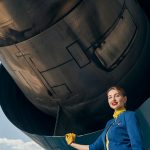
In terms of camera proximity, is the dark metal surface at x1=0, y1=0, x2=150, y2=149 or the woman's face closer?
the woman's face

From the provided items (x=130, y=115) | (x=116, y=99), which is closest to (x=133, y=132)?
(x=130, y=115)

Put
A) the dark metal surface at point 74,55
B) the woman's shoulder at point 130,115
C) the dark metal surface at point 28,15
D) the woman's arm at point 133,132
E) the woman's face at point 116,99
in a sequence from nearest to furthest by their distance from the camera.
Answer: the woman's arm at point 133,132 → the woman's shoulder at point 130,115 → the woman's face at point 116,99 → the dark metal surface at point 28,15 → the dark metal surface at point 74,55

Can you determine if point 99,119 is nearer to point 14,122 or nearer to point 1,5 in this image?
point 14,122

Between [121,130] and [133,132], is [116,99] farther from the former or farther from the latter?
[133,132]

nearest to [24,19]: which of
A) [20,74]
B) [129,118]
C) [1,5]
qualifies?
[1,5]

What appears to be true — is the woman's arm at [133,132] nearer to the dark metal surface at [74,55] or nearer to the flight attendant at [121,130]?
the flight attendant at [121,130]

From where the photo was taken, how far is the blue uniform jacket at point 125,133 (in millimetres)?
3582

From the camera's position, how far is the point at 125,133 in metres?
3.77

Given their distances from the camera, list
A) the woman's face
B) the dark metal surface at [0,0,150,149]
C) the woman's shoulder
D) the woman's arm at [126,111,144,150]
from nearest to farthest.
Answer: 1. the woman's arm at [126,111,144,150]
2. the woman's shoulder
3. the woman's face
4. the dark metal surface at [0,0,150,149]

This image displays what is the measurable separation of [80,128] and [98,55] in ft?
4.76

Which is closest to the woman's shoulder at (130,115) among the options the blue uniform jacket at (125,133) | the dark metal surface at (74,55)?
the blue uniform jacket at (125,133)

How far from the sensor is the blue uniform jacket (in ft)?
11.8

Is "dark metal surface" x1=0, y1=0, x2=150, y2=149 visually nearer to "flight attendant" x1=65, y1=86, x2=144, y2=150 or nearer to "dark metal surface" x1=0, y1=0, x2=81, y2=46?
"dark metal surface" x1=0, y1=0, x2=81, y2=46

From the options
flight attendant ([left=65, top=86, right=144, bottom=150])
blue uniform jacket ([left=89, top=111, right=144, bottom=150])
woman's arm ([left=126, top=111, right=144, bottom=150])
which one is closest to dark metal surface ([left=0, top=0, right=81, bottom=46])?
flight attendant ([left=65, top=86, right=144, bottom=150])
